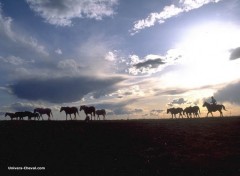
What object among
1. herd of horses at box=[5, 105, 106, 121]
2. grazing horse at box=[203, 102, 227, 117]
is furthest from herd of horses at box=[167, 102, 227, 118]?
herd of horses at box=[5, 105, 106, 121]

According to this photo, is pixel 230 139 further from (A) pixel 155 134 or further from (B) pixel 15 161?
(B) pixel 15 161

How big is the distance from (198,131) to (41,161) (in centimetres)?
1784

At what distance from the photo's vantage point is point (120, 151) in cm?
2292

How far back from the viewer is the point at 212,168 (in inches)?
743

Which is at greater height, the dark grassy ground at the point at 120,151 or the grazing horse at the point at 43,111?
the grazing horse at the point at 43,111

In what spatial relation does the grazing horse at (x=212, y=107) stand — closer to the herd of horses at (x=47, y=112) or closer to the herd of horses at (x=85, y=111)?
the herd of horses at (x=85, y=111)

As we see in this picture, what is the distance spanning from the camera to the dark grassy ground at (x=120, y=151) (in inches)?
745

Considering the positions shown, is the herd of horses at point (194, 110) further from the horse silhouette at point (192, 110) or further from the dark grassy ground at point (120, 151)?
the dark grassy ground at point (120, 151)

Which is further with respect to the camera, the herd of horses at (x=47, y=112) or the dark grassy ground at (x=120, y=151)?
the herd of horses at (x=47, y=112)

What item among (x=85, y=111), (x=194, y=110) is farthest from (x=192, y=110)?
(x=85, y=111)

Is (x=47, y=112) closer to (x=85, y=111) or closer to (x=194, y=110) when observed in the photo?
(x=85, y=111)

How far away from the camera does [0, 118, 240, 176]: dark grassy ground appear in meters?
18.9

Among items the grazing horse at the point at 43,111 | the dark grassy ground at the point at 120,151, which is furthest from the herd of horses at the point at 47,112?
the dark grassy ground at the point at 120,151

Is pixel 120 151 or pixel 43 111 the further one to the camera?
pixel 43 111
